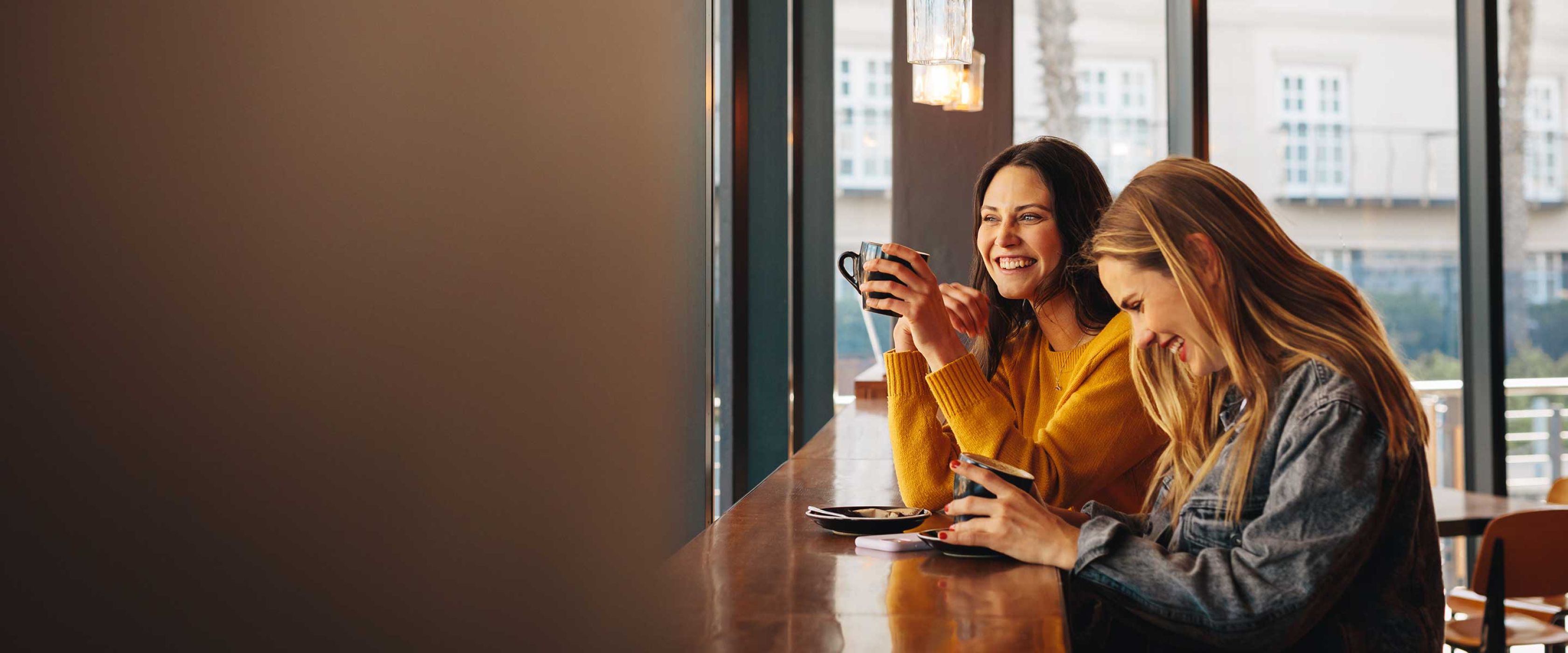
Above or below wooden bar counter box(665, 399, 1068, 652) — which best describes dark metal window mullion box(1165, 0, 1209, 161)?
above

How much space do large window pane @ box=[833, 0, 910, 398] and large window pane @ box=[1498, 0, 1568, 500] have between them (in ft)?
7.37

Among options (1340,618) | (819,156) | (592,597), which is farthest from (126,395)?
(819,156)

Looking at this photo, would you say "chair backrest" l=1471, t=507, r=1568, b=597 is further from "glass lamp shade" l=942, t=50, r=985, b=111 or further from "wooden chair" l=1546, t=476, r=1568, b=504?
"glass lamp shade" l=942, t=50, r=985, b=111

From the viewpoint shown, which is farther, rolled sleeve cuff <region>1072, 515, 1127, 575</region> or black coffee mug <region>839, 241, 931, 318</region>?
black coffee mug <region>839, 241, 931, 318</region>

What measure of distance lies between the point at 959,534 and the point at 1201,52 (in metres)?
3.29

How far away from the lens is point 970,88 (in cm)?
325

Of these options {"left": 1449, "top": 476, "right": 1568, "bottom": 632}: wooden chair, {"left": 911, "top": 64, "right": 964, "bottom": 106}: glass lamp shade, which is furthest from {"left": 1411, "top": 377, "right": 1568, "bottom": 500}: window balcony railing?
{"left": 911, "top": 64, "right": 964, "bottom": 106}: glass lamp shade

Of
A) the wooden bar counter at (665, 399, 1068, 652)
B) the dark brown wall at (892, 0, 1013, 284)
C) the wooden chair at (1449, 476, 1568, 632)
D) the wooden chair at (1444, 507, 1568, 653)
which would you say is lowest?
the wooden chair at (1449, 476, 1568, 632)

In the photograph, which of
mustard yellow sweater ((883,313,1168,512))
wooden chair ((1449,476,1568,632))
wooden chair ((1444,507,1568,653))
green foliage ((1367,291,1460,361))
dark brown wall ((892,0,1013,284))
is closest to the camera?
mustard yellow sweater ((883,313,1168,512))

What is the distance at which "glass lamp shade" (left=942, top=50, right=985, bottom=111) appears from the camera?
3123 millimetres

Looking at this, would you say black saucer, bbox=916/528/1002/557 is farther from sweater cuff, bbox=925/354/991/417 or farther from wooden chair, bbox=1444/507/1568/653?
wooden chair, bbox=1444/507/1568/653

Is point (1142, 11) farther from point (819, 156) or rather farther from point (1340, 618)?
point (1340, 618)

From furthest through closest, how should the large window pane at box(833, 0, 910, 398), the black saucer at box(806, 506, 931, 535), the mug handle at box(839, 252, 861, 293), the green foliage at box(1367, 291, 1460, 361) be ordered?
1. the green foliage at box(1367, 291, 1460, 361)
2. the large window pane at box(833, 0, 910, 398)
3. the mug handle at box(839, 252, 861, 293)
4. the black saucer at box(806, 506, 931, 535)

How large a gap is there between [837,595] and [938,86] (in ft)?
7.72
